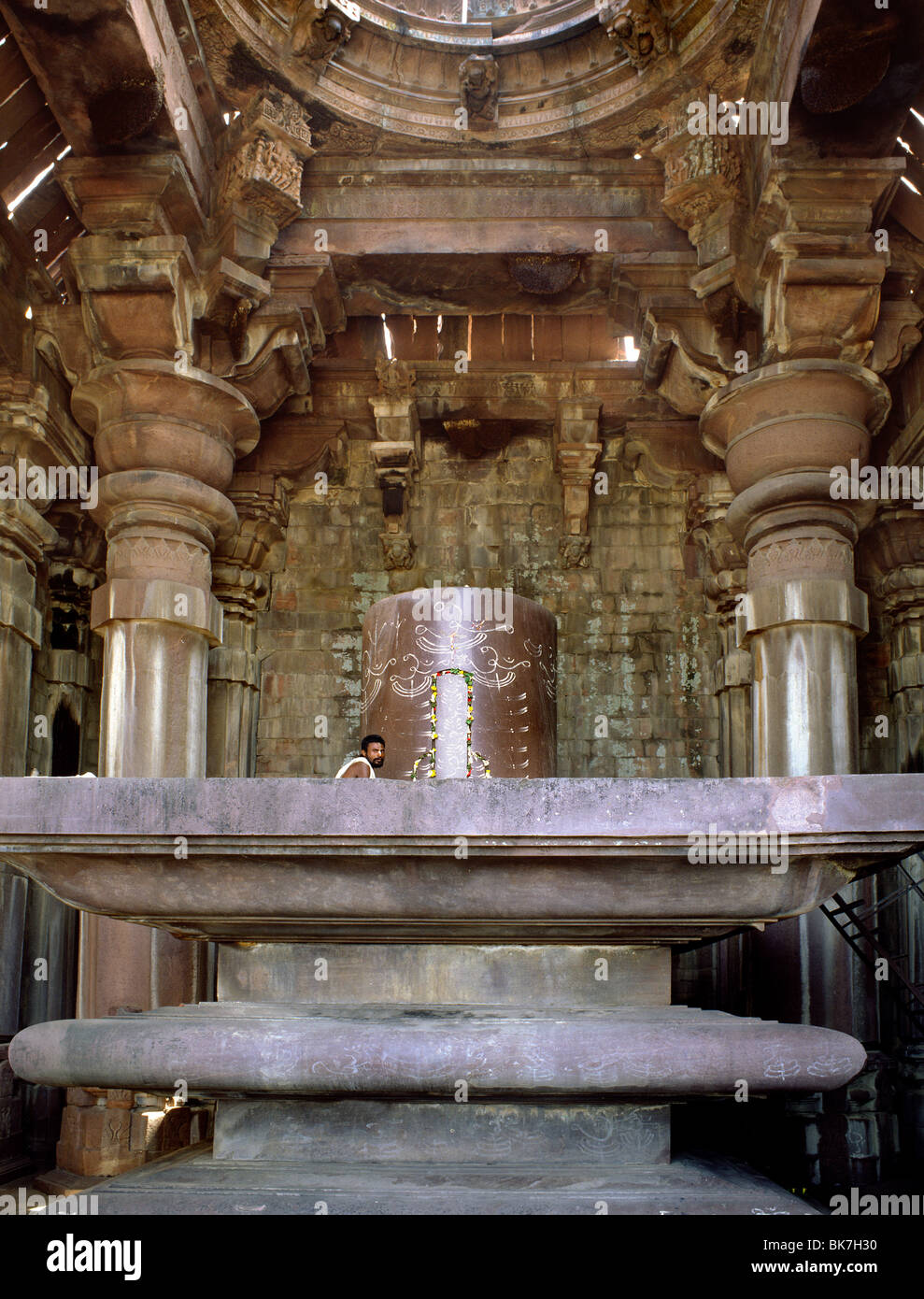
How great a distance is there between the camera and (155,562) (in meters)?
8.00

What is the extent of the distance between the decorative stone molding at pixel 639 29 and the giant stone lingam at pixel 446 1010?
6327mm

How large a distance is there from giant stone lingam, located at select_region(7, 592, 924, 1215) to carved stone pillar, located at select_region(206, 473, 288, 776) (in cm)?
551

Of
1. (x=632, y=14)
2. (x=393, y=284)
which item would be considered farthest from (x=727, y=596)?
(x=632, y=14)

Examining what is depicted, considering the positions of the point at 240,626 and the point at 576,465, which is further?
the point at 576,465

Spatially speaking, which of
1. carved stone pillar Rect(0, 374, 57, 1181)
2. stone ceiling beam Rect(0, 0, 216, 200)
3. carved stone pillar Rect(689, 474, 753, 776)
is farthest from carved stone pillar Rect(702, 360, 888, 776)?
carved stone pillar Rect(0, 374, 57, 1181)

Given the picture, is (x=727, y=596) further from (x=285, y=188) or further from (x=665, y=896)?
(x=665, y=896)

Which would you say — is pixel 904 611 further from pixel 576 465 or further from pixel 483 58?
pixel 483 58

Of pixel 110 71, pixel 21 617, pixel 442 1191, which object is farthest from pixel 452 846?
pixel 21 617

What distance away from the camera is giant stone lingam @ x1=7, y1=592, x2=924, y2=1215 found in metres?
→ 3.76

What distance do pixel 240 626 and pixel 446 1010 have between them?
20.7 ft

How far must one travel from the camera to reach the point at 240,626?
1012 centimetres

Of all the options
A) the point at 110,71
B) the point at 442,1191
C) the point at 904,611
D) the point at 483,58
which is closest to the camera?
the point at 442,1191

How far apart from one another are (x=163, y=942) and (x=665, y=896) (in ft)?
15.5
